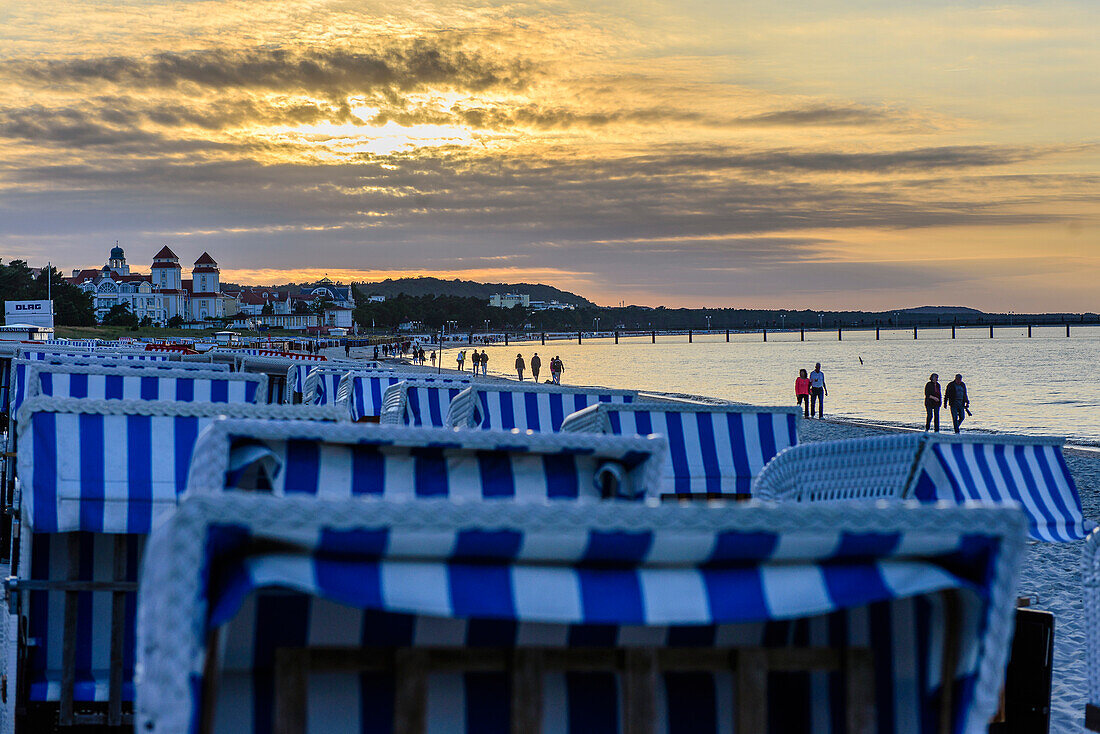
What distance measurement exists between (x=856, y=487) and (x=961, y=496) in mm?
2399

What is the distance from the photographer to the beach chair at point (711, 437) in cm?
666

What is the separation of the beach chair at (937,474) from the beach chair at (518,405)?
3024 mm

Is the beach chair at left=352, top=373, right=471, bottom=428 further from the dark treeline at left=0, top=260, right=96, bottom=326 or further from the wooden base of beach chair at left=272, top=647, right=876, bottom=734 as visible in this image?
the dark treeline at left=0, top=260, right=96, bottom=326

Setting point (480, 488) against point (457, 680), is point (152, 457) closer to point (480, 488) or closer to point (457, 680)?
point (480, 488)

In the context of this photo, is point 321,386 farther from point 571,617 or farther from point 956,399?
point 956,399

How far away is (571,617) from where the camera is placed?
1.64 m

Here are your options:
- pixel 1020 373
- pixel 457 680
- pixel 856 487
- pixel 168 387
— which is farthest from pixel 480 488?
pixel 1020 373

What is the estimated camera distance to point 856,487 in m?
3.83

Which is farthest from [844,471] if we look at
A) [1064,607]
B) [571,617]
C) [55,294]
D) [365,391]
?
[55,294]

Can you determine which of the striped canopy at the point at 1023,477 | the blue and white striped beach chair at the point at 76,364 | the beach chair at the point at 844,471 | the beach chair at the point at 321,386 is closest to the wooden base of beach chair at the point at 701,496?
the striped canopy at the point at 1023,477

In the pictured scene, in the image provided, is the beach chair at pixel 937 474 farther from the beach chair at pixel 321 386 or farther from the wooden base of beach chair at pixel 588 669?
the beach chair at pixel 321 386

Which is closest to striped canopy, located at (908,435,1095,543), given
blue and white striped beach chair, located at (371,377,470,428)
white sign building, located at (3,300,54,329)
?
blue and white striped beach chair, located at (371,377,470,428)

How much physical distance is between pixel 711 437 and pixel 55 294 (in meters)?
115

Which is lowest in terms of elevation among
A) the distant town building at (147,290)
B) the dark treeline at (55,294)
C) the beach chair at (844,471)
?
the beach chair at (844,471)
